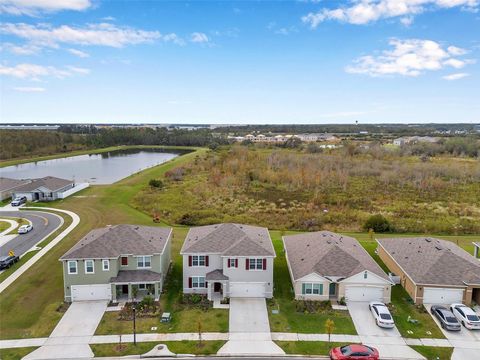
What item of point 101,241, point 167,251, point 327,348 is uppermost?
point 101,241

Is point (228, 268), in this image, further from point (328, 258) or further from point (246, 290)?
point (328, 258)

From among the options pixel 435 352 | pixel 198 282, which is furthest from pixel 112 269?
pixel 435 352

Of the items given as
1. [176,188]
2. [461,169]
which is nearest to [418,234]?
[176,188]

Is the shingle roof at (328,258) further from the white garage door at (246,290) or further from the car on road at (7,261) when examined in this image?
the car on road at (7,261)

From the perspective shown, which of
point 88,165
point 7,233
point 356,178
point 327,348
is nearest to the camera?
point 327,348

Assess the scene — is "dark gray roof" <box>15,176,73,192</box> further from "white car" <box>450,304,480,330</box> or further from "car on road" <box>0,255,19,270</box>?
"white car" <box>450,304,480,330</box>

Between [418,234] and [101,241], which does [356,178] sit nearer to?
[418,234]

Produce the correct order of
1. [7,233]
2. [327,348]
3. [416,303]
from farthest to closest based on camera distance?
[7,233] < [416,303] < [327,348]
